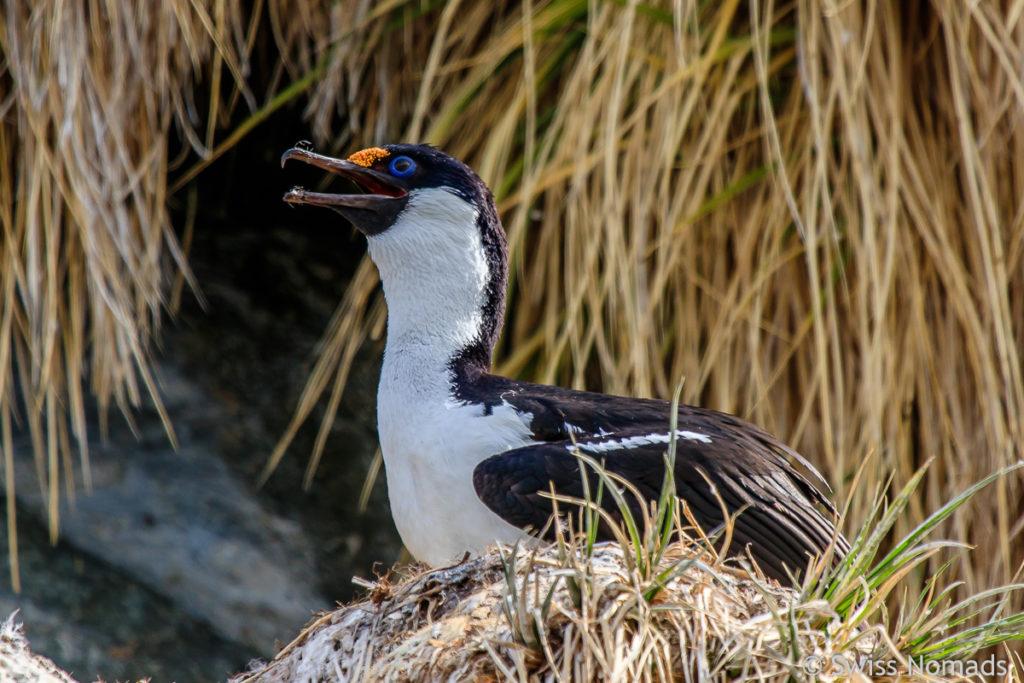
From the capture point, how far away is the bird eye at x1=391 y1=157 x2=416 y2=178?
2461 millimetres

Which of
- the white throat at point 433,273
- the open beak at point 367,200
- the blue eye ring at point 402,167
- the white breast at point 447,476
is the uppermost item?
the blue eye ring at point 402,167

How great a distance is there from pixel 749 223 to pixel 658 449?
1.04 m

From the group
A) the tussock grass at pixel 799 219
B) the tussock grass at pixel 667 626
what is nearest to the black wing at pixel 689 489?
the tussock grass at pixel 667 626

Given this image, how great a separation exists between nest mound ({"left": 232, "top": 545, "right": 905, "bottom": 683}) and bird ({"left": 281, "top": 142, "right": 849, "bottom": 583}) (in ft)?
1.11

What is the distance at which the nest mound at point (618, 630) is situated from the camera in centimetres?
133

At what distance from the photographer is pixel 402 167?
2469 mm

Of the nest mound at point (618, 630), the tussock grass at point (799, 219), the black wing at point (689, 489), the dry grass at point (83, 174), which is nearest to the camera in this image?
the nest mound at point (618, 630)

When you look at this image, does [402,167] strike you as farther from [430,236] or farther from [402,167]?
[430,236]

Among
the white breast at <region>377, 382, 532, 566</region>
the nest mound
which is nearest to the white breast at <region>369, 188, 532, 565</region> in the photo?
the white breast at <region>377, 382, 532, 566</region>

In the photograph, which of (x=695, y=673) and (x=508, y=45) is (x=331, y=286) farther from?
(x=695, y=673)

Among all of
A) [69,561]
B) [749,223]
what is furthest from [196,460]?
[749,223]

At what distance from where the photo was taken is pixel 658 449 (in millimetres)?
2025

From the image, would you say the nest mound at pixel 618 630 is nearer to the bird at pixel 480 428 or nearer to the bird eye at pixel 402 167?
the bird at pixel 480 428

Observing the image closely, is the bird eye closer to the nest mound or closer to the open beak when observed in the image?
the open beak
